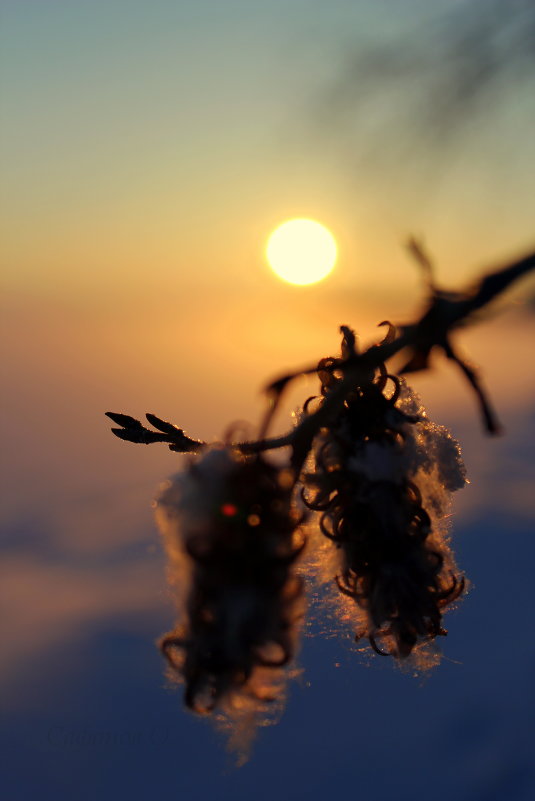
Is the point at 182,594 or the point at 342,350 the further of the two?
the point at 342,350

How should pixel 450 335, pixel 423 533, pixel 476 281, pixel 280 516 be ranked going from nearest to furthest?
1. pixel 476 281
2. pixel 450 335
3. pixel 280 516
4. pixel 423 533

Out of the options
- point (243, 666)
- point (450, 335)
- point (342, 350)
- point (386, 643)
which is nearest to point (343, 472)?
point (342, 350)

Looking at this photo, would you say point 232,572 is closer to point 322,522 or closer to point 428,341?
point 428,341

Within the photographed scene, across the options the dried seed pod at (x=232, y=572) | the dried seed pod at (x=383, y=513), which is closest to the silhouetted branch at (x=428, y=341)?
the dried seed pod at (x=232, y=572)

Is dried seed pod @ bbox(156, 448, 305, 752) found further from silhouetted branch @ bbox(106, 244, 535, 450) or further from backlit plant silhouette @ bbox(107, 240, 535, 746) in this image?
silhouetted branch @ bbox(106, 244, 535, 450)

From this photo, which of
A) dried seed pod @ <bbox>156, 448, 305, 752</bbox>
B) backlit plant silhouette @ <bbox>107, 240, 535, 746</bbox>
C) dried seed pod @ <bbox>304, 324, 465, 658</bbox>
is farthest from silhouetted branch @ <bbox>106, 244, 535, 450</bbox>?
dried seed pod @ <bbox>304, 324, 465, 658</bbox>

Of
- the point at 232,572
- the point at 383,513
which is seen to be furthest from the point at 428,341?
the point at 383,513

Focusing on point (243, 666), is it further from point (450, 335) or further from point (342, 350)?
point (342, 350)
